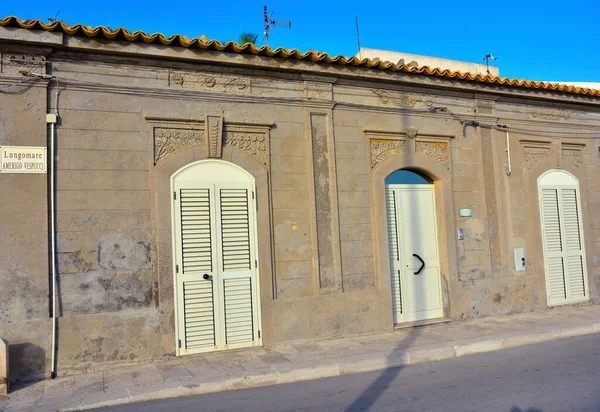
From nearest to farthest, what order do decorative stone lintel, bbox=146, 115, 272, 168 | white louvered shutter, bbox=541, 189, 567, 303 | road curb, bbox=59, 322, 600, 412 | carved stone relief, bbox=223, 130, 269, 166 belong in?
road curb, bbox=59, 322, 600, 412 → decorative stone lintel, bbox=146, 115, 272, 168 → carved stone relief, bbox=223, 130, 269, 166 → white louvered shutter, bbox=541, 189, 567, 303

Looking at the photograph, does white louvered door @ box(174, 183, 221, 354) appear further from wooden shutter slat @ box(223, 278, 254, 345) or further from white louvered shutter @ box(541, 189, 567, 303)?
white louvered shutter @ box(541, 189, 567, 303)

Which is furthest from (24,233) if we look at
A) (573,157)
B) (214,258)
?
(573,157)

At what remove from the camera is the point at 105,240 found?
265 inches

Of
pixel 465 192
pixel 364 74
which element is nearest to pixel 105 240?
pixel 364 74

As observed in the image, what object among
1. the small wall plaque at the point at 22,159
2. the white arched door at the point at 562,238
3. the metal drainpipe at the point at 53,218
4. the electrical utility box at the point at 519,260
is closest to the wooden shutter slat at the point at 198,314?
the metal drainpipe at the point at 53,218

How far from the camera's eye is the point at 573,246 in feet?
33.8

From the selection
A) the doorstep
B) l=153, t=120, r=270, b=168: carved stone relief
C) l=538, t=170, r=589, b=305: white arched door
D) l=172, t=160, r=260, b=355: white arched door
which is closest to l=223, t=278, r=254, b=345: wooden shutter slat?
l=172, t=160, r=260, b=355: white arched door

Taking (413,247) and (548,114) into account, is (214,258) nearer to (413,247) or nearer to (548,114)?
(413,247)

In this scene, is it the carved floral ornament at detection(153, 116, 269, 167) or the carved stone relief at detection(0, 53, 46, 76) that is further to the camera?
the carved floral ornament at detection(153, 116, 269, 167)

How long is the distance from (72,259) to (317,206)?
3530mm

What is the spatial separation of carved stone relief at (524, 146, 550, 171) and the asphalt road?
443cm

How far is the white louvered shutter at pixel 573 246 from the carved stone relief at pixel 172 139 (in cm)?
741

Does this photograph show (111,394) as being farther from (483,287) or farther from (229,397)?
(483,287)

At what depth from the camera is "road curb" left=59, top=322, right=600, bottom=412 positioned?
5.39m
